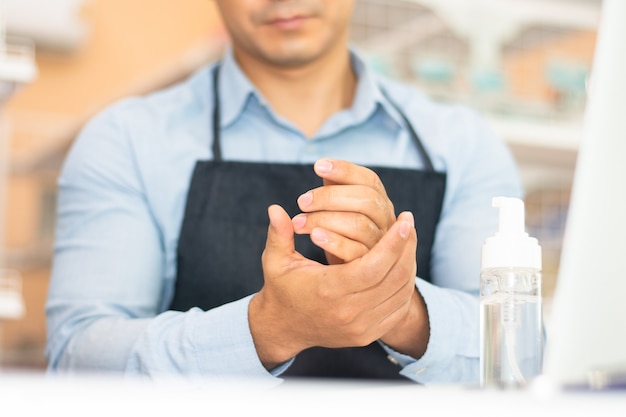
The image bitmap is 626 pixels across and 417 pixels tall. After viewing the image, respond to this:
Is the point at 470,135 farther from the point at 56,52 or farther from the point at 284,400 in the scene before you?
the point at 56,52

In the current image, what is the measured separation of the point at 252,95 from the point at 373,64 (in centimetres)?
84

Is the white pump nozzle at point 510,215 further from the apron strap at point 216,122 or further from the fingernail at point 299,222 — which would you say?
the apron strap at point 216,122

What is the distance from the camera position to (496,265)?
16.3 inches

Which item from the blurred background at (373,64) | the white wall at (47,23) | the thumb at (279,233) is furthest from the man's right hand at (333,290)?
the white wall at (47,23)

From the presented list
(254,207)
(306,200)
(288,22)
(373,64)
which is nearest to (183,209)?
(254,207)

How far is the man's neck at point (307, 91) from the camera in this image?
2.42ft

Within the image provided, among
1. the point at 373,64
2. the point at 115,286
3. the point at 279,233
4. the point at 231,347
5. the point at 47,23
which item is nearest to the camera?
the point at 279,233

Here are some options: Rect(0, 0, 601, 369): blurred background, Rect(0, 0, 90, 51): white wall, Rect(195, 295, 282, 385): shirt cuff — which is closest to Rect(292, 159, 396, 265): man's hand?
Rect(195, 295, 282, 385): shirt cuff

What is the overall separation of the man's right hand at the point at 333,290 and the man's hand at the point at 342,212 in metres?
0.01

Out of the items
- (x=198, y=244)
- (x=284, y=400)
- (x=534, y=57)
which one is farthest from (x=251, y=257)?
(x=534, y=57)

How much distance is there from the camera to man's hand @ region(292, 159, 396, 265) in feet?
1.38

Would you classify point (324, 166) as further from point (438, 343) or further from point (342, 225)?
point (438, 343)

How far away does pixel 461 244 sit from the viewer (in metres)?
0.69

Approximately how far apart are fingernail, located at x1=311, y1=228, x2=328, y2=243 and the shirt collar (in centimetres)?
33
